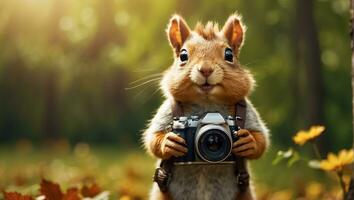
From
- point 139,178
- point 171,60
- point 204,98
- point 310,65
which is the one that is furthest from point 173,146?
point 310,65

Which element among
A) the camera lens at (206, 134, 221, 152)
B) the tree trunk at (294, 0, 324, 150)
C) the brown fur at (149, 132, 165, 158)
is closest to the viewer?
the camera lens at (206, 134, 221, 152)

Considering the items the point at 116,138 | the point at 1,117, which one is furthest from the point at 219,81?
the point at 1,117

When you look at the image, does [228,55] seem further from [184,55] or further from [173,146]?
[173,146]

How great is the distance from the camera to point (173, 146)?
10.9 ft

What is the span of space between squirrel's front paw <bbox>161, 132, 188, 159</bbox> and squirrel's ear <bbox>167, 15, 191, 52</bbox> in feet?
1.62

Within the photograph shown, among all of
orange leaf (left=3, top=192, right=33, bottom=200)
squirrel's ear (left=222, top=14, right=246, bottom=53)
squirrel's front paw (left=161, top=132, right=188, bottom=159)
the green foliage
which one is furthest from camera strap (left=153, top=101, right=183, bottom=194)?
orange leaf (left=3, top=192, right=33, bottom=200)

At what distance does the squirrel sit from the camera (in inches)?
133

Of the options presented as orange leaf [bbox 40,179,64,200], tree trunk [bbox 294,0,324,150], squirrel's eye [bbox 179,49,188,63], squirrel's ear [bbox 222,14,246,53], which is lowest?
orange leaf [bbox 40,179,64,200]

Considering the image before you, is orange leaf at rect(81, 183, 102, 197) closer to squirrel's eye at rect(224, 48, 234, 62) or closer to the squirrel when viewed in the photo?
the squirrel

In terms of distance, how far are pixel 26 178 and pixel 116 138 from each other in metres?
15.3

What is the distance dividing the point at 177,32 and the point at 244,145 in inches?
26.8

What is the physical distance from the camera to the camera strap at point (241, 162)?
3.47 meters

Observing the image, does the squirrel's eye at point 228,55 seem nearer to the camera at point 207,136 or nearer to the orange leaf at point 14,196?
the camera at point 207,136

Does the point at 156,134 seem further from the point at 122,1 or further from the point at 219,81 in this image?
the point at 122,1
